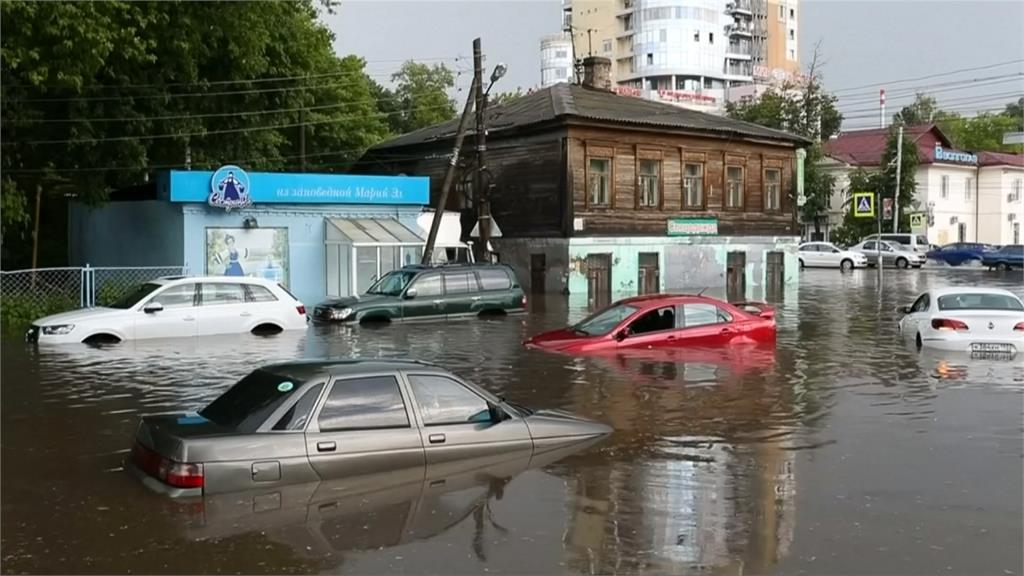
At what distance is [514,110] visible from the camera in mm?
41000

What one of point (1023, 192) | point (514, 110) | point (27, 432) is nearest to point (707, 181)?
point (514, 110)

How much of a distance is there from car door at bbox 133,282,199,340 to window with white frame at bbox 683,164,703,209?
24.5m

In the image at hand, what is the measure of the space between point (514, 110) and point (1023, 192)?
53.1 metres

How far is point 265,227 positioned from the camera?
3072 centimetres

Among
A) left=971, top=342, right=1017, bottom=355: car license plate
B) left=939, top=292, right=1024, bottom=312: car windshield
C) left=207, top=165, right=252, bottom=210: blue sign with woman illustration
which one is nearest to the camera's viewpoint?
left=971, top=342, right=1017, bottom=355: car license plate

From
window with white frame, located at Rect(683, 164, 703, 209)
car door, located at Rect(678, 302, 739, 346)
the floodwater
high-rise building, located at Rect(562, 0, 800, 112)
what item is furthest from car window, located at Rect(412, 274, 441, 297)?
high-rise building, located at Rect(562, 0, 800, 112)

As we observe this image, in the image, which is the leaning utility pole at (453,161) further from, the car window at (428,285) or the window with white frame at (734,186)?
the window with white frame at (734,186)

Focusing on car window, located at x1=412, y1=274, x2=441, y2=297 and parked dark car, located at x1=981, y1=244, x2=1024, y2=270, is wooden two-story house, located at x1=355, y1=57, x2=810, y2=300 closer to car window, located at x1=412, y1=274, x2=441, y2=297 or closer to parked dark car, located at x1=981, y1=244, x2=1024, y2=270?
car window, located at x1=412, y1=274, x2=441, y2=297

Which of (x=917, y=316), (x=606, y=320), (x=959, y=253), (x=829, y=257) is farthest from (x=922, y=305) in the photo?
(x=959, y=253)

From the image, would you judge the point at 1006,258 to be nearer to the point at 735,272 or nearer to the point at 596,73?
the point at 735,272

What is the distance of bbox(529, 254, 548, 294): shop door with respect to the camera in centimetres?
3725

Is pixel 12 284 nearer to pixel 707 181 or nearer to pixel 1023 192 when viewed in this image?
pixel 707 181

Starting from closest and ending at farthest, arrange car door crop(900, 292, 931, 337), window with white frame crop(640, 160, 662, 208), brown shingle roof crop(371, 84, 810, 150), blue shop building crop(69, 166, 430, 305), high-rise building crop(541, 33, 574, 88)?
car door crop(900, 292, 931, 337) → blue shop building crop(69, 166, 430, 305) → brown shingle roof crop(371, 84, 810, 150) → window with white frame crop(640, 160, 662, 208) → high-rise building crop(541, 33, 574, 88)

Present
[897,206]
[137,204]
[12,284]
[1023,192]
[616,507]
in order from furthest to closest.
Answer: [1023,192]
[897,206]
[137,204]
[12,284]
[616,507]
